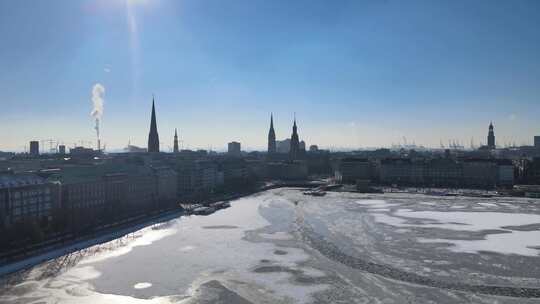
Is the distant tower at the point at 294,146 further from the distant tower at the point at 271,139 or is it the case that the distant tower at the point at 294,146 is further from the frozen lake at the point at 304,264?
the frozen lake at the point at 304,264

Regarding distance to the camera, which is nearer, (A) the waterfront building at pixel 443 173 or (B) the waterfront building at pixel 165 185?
(B) the waterfront building at pixel 165 185

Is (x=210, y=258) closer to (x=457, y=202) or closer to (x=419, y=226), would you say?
(x=419, y=226)

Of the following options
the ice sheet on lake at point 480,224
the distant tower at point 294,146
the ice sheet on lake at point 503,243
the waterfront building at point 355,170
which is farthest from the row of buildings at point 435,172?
the ice sheet on lake at point 503,243

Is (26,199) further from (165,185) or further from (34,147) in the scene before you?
(34,147)

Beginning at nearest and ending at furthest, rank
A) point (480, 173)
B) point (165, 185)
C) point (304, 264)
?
point (304, 264) < point (165, 185) < point (480, 173)

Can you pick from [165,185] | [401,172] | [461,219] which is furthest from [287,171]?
[461,219]

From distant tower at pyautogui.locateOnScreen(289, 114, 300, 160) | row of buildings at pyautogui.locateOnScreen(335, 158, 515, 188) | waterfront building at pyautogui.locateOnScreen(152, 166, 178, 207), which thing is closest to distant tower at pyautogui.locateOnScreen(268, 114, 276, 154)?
distant tower at pyautogui.locateOnScreen(289, 114, 300, 160)

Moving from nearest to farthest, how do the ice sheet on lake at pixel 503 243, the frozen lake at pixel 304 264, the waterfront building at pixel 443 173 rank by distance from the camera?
the frozen lake at pixel 304 264 < the ice sheet on lake at pixel 503 243 < the waterfront building at pixel 443 173

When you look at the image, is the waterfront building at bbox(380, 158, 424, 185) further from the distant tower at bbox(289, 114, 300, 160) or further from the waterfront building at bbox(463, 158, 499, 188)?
the distant tower at bbox(289, 114, 300, 160)

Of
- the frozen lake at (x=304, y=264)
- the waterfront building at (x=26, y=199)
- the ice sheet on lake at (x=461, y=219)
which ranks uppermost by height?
the waterfront building at (x=26, y=199)
